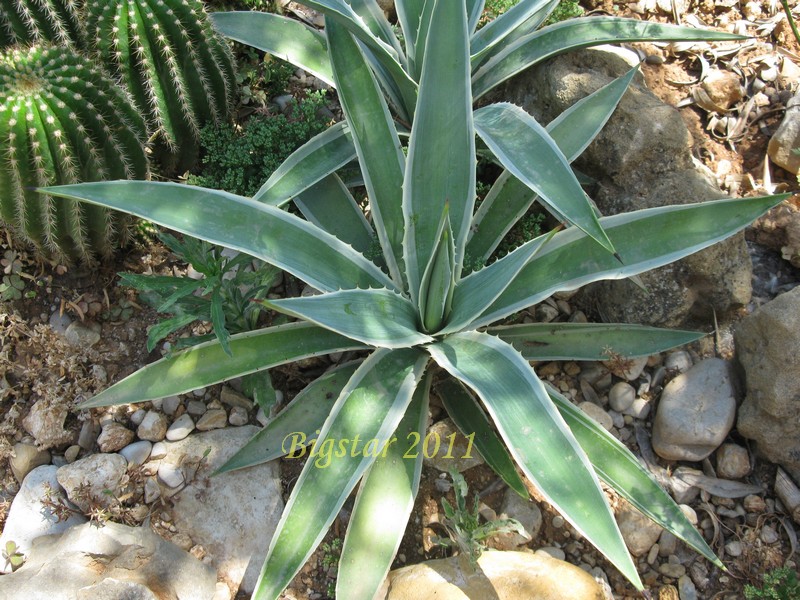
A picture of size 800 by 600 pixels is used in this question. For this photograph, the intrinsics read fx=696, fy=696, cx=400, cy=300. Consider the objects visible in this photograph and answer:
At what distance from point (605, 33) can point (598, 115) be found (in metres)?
0.44

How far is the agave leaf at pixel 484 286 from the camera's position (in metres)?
1.94

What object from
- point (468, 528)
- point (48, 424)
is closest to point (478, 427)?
point (468, 528)

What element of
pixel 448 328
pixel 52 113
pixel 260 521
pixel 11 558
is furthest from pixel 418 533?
pixel 52 113

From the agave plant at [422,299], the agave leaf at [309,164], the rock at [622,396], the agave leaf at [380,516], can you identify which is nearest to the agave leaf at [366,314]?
the agave plant at [422,299]

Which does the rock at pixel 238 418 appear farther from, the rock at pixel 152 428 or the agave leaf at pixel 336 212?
the agave leaf at pixel 336 212

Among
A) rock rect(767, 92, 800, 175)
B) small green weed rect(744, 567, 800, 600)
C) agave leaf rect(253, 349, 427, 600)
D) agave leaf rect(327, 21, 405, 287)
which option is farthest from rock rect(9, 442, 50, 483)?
rock rect(767, 92, 800, 175)

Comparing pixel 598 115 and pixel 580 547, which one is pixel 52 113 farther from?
pixel 580 547

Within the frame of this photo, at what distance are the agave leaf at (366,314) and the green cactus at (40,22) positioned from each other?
5.48ft

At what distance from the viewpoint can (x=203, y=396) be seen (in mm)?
2666

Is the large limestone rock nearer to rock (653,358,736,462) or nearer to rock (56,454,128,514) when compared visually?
rock (653,358,736,462)

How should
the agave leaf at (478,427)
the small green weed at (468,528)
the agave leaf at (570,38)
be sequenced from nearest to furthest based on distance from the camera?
the small green weed at (468,528), the agave leaf at (478,427), the agave leaf at (570,38)

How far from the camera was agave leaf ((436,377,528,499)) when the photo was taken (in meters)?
2.27

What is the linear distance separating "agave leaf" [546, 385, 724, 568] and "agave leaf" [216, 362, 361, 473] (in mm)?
766

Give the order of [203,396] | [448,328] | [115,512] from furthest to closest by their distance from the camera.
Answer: [203,396] → [115,512] → [448,328]
